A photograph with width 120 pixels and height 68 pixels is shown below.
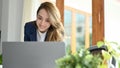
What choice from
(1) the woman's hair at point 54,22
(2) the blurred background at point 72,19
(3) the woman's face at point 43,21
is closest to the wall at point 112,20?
(2) the blurred background at point 72,19

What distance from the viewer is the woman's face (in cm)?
251

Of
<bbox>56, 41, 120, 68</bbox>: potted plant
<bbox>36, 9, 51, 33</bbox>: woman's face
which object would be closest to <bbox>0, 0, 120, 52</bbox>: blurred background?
<bbox>36, 9, 51, 33</bbox>: woman's face

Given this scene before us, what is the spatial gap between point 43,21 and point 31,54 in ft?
3.25

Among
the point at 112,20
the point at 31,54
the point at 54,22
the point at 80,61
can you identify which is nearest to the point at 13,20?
the point at 112,20

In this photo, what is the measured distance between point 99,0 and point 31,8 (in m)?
1.12

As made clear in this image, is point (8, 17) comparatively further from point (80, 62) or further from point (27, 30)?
point (80, 62)

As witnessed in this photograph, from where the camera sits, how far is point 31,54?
158cm

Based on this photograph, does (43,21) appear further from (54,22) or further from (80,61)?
(80,61)

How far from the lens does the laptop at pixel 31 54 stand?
157 cm

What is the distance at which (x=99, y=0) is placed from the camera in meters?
3.59

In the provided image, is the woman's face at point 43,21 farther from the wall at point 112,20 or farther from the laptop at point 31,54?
the wall at point 112,20

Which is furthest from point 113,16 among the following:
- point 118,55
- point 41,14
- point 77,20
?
point 118,55

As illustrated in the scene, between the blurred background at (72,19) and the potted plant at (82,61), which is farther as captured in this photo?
the blurred background at (72,19)

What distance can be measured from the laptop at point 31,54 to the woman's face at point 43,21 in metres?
0.93
